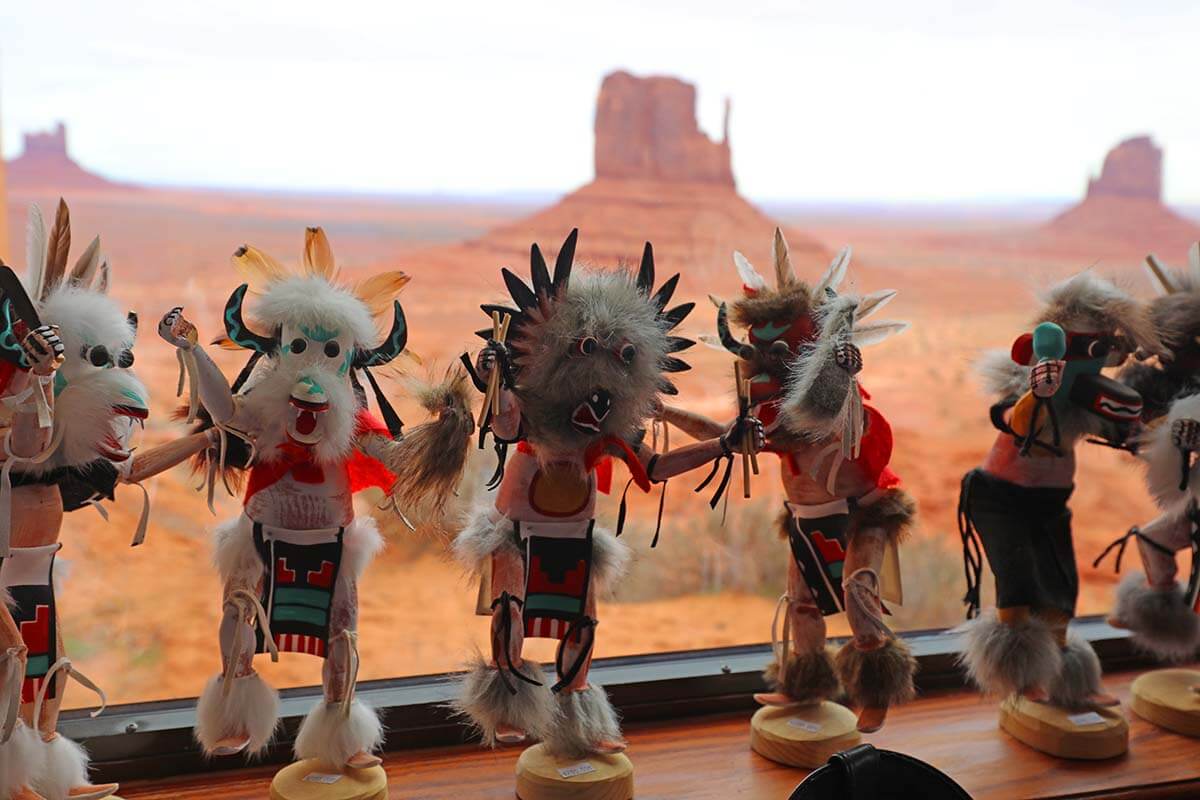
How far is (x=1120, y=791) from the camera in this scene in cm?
186

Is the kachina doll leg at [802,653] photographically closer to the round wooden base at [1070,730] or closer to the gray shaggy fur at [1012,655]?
the gray shaggy fur at [1012,655]

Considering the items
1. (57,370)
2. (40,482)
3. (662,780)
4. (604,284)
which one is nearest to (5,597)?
(40,482)

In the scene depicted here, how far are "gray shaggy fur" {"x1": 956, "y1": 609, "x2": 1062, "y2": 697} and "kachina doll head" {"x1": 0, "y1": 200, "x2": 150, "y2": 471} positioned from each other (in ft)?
4.45

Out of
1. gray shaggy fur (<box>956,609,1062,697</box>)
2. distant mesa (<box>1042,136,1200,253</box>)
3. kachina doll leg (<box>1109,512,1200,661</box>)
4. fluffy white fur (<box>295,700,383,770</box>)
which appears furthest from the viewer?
distant mesa (<box>1042,136,1200,253</box>)

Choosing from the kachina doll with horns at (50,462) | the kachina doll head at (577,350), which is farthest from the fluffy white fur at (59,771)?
the kachina doll head at (577,350)

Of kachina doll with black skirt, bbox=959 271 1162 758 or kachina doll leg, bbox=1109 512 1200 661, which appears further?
kachina doll leg, bbox=1109 512 1200 661

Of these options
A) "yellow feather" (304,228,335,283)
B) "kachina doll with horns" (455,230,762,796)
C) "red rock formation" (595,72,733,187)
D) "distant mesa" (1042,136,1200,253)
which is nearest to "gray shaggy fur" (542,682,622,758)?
"kachina doll with horns" (455,230,762,796)

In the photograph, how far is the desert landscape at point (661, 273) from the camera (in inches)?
103

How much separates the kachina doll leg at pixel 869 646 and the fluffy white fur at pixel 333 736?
76 cm

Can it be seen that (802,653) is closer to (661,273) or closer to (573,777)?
(573,777)

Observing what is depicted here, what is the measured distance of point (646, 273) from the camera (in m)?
1.67

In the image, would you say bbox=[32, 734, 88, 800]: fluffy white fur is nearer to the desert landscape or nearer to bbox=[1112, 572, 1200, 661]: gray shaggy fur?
the desert landscape

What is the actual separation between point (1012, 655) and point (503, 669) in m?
0.84

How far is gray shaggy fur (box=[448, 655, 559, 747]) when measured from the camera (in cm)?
166
